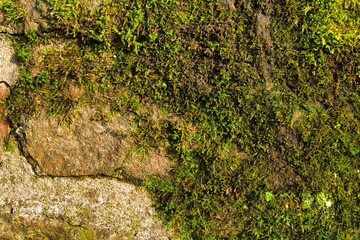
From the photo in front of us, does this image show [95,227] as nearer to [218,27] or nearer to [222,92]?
[222,92]

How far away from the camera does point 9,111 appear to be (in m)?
2.00

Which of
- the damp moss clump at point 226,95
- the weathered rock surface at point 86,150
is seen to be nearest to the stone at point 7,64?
the damp moss clump at point 226,95

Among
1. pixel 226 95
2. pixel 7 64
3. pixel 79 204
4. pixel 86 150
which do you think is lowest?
pixel 79 204

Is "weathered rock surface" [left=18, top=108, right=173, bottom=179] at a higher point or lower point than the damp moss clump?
lower

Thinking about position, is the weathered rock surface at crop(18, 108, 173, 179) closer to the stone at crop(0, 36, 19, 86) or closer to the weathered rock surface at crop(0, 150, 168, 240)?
the weathered rock surface at crop(0, 150, 168, 240)

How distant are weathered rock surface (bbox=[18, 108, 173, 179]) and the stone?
218mm

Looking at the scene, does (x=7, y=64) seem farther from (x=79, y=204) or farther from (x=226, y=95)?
(x=226, y=95)

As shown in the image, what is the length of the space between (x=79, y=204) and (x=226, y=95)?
0.87 metres

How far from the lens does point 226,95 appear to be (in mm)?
1873

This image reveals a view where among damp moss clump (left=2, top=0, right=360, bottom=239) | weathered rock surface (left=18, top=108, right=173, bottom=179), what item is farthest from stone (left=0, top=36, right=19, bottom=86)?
weathered rock surface (left=18, top=108, right=173, bottom=179)

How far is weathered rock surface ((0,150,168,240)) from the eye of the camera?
2.02 meters

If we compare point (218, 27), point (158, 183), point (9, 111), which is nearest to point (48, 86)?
point (9, 111)

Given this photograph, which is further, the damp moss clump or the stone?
the stone

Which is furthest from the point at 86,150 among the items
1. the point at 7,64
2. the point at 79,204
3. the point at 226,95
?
the point at 226,95
